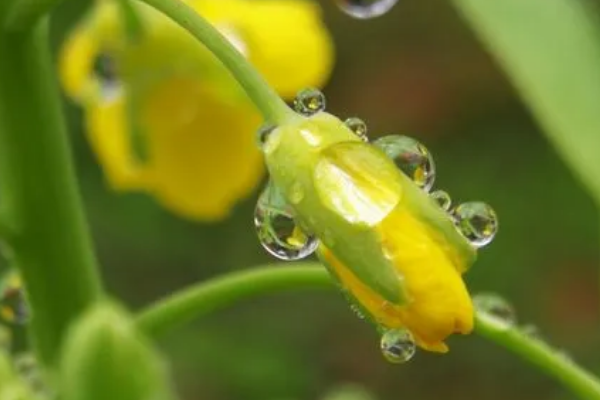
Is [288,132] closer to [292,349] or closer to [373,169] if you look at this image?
[373,169]

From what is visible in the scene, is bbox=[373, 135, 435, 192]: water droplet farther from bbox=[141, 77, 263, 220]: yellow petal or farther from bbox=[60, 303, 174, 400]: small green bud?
bbox=[141, 77, 263, 220]: yellow petal

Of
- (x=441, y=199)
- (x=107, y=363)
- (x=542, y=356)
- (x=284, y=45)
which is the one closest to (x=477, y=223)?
(x=441, y=199)

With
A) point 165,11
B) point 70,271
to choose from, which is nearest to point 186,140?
point 70,271

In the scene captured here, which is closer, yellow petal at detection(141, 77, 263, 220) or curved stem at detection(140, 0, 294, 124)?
curved stem at detection(140, 0, 294, 124)

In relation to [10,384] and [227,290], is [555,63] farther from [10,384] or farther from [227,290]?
[10,384]

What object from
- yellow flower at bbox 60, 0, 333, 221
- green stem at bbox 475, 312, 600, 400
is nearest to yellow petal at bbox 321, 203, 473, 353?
green stem at bbox 475, 312, 600, 400

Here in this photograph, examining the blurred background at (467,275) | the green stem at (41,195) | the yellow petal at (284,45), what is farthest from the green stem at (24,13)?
the blurred background at (467,275)
